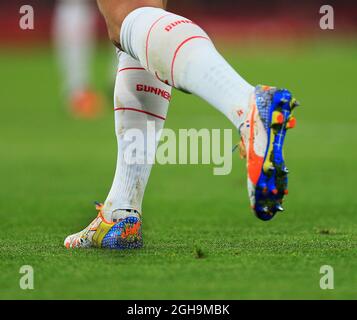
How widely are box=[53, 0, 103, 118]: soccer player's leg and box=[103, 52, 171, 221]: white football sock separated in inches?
248

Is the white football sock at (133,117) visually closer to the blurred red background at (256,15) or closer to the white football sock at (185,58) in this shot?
the white football sock at (185,58)

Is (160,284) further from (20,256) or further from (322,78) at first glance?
(322,78)

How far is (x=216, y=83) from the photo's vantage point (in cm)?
253

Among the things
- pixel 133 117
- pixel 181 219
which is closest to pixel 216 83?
pixel 133 117

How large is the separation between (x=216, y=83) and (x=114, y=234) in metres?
0.82

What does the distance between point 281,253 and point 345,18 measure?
71.4 feet

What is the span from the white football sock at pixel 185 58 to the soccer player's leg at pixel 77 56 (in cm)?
683

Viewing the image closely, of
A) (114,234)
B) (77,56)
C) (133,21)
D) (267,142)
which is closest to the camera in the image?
(267,142)

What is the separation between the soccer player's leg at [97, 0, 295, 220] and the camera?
2453 millimetres

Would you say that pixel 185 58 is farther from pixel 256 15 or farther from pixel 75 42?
pixel 256 15

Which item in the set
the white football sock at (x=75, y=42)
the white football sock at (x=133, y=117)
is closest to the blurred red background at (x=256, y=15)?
the white football sock at (x=75, y=42)

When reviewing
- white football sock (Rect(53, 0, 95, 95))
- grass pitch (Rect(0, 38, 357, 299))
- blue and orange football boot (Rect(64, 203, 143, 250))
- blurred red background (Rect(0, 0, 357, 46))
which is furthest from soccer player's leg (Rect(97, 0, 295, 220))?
blurred red background (Rect(0, 0, 357, 46))

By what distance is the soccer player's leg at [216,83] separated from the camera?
2453 mm

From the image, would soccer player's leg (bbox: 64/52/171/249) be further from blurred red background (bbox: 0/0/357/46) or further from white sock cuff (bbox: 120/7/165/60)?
blurred red background (bbox: 0/0/357/46)
